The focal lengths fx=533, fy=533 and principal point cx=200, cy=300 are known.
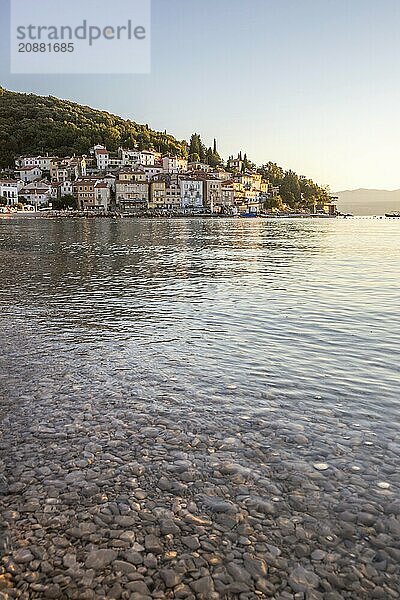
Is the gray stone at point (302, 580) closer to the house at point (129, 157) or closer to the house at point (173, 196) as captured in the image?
the house at point (173, 196)

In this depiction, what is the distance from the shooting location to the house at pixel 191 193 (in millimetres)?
168250

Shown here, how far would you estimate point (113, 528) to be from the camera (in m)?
4.86

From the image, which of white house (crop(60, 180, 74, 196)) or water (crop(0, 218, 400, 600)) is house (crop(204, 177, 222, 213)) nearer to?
white house (crop(60, 180, 74, 196))

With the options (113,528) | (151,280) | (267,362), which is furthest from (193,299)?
(113,528)

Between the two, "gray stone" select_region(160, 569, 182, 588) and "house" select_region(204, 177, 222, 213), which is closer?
"gray stone" select_region(160, 569, 182, 588)

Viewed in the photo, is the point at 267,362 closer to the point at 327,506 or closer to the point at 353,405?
the point at 353,405

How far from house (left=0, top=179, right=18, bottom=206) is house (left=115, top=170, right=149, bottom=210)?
30.7m

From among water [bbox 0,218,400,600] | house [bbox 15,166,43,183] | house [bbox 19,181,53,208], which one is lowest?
water [bbox 0,218,400,600]

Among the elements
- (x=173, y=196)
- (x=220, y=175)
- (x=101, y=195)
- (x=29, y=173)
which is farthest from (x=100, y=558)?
(x=220, y=175)

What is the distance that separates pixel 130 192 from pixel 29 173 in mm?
39334

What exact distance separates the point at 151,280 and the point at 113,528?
18.6 m

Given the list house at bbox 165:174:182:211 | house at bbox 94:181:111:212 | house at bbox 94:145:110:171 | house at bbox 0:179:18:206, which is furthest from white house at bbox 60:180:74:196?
house at bbox 165:174:182:211

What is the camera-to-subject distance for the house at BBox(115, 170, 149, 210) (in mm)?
163000

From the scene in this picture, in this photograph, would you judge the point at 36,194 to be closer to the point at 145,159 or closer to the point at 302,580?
the point at 145,159
